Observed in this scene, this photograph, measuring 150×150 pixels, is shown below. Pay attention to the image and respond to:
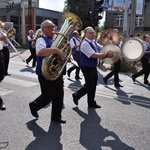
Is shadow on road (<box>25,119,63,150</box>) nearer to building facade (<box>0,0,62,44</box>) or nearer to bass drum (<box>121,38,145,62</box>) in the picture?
bass drum (<box>121,38,145,62</box>)

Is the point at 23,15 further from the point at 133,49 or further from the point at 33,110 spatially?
the point at 33,110

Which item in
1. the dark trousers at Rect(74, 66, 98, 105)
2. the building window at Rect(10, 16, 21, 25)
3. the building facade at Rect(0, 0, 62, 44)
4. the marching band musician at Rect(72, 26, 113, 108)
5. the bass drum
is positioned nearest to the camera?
the marching band musician at Rect(72, 26, 113, 108)

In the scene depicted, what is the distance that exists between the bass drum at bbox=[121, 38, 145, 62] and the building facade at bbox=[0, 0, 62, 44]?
2285cm

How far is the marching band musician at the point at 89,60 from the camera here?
4812 mm

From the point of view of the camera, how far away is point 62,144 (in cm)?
347

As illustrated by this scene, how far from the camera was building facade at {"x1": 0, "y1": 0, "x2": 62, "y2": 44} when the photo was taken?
29219mm

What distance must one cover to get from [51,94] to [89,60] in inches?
51.1

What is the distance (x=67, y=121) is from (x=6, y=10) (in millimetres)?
29052

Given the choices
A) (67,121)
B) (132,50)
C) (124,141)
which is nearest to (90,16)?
(132,50)

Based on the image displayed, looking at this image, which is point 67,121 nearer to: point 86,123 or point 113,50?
point 86,123

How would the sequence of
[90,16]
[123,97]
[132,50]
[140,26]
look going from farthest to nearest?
[140,26] → [90,16] → [132,50] → [123,97]

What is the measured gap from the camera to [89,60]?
498 cm

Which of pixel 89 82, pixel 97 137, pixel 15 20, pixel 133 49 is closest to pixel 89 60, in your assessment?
pixel 89 82

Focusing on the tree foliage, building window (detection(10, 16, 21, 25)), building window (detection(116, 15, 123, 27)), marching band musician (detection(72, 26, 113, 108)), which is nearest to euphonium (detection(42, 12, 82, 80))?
marching band musician (detection(72, 26, 113, 108))
